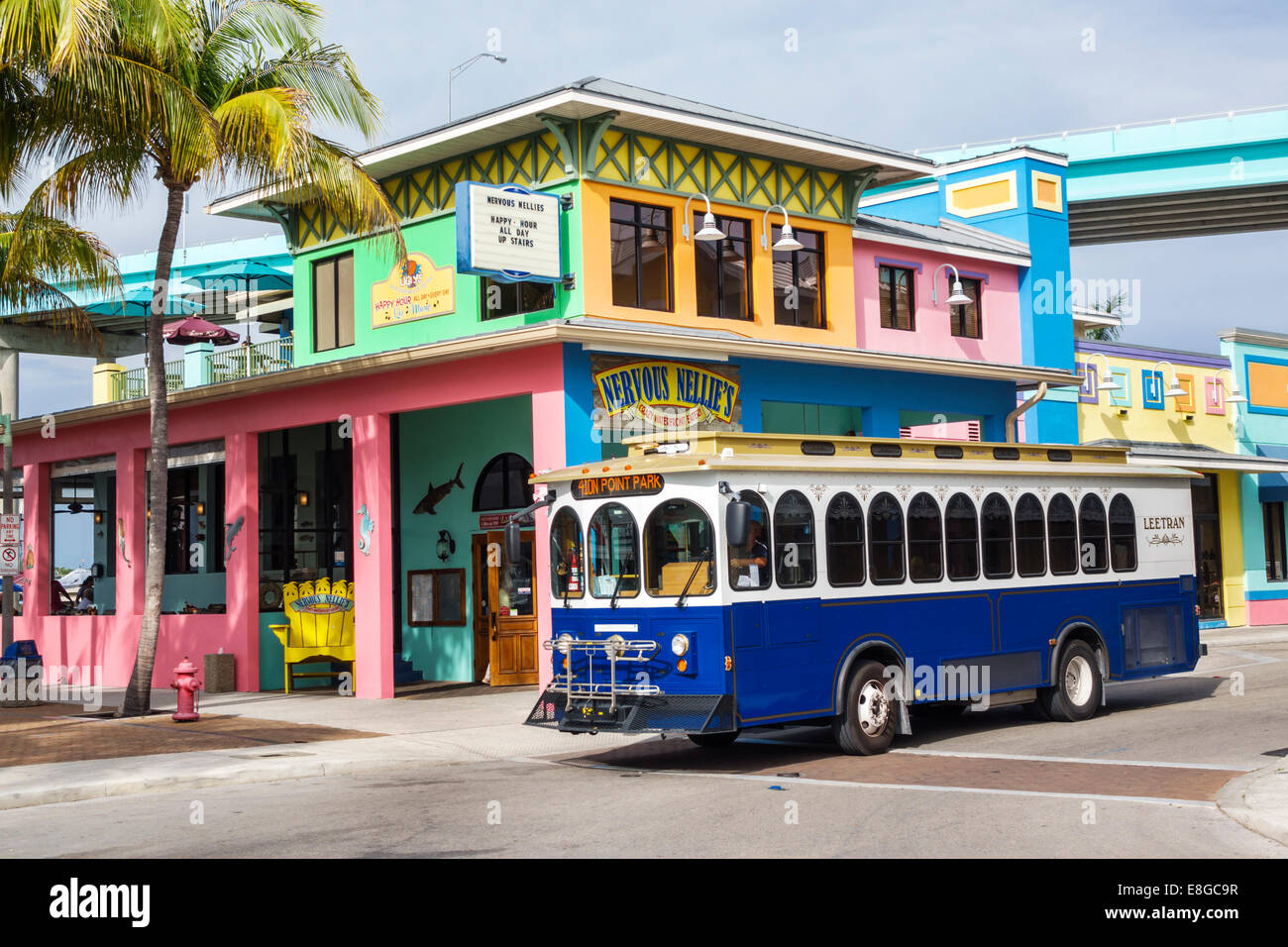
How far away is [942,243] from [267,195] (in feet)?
39.8

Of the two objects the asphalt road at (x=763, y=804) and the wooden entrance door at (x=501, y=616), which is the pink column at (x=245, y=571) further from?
the asphalt road at (x=763, y=804)

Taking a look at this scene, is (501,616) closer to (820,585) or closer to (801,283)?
(801,283)

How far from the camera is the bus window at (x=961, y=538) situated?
14.4m

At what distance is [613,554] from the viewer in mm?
13102

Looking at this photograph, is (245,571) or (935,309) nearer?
(245,571)

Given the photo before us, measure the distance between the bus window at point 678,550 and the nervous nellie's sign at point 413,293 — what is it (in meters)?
9.45

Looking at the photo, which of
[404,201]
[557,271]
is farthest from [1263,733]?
[404,201]

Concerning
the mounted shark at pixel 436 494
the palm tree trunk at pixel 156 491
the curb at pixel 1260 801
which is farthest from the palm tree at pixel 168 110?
the curb at pixel 1260 801

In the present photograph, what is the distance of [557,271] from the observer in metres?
19.5

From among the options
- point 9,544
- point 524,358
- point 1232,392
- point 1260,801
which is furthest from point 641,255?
point 1232,392

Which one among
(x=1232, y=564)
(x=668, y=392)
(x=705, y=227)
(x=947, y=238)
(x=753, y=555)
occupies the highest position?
(x=947, y=238)

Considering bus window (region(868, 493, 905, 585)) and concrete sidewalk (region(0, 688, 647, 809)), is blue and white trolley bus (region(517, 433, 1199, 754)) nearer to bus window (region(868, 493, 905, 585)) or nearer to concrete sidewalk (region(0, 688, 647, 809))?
bus window (region(868, 493, 905, 585))

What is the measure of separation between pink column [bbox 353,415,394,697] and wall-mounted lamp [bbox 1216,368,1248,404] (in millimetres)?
23241

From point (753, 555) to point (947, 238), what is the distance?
1584cm
